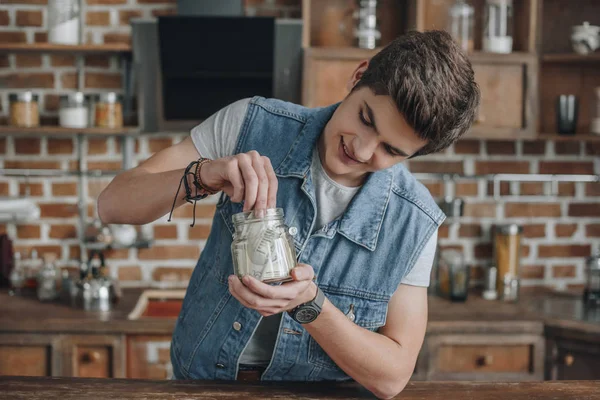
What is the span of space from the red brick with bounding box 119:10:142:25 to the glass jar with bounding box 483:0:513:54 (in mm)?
1435

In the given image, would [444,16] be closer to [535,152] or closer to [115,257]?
[535,152]

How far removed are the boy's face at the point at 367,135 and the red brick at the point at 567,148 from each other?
2037 millimetres

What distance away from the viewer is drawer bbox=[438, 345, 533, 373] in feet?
7.89

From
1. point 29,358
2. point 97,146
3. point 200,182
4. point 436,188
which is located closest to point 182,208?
point 97,146

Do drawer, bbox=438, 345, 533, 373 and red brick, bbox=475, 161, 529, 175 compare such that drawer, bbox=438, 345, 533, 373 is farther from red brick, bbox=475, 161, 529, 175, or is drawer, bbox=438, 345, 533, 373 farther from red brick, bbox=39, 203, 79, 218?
red brick, bbox=39, 203, 79, 218

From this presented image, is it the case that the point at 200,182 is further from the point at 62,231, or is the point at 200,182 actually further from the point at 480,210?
the point at 480,210

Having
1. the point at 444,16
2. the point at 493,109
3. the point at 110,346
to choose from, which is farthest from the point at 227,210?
the point at 444,16

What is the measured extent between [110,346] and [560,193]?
2001 millimetres

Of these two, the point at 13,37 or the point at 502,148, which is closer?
the point at 13,37

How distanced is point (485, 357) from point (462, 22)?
1.32m

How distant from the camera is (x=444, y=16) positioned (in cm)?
276

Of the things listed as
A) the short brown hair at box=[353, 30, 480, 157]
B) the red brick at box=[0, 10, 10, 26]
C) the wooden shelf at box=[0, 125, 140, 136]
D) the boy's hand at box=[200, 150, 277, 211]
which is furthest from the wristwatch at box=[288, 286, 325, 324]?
the red brick at box=[0, 10, 10, 26]

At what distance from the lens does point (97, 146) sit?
2.84m

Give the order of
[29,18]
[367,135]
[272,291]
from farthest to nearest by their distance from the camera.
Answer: [29,18] → [367,135] → [272,291]
